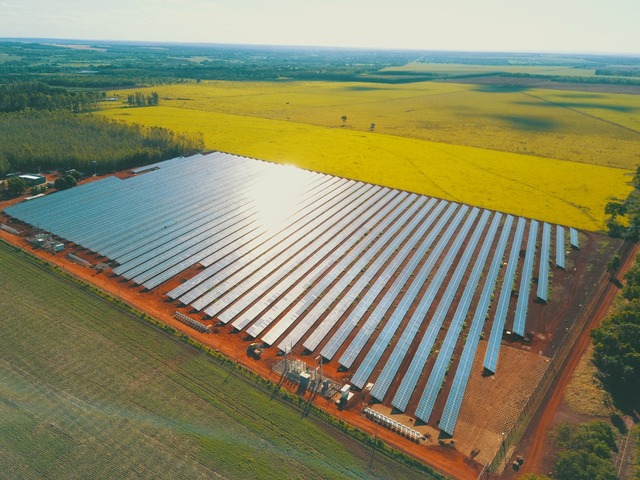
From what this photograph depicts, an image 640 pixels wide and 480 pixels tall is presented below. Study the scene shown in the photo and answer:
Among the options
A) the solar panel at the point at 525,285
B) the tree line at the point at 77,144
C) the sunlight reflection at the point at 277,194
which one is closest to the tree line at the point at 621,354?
the solar panel at the point at 525,285

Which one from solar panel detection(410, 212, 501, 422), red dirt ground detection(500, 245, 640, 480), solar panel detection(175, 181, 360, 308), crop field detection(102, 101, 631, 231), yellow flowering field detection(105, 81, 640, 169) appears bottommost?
red dirt ground detection(500, 245, 640, 480)

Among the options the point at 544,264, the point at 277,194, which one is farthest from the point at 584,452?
the point at 277,194

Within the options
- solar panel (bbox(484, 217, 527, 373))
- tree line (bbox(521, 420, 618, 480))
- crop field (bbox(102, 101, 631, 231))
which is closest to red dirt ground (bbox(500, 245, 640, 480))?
tree line (bbox(521, 420, 618, 480))

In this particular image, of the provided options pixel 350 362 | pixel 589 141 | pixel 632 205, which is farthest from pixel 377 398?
pixel 589 141

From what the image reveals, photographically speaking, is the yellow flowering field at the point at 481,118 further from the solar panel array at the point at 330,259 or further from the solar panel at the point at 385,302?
the solar panel at the point at 385,302

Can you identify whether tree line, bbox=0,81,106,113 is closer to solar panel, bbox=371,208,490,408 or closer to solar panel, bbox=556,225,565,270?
solar panel, bbox=371,208,490,408

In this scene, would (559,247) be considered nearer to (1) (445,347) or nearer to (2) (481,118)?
(1) (445,347)

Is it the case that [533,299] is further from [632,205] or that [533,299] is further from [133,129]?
→ [133,129]
